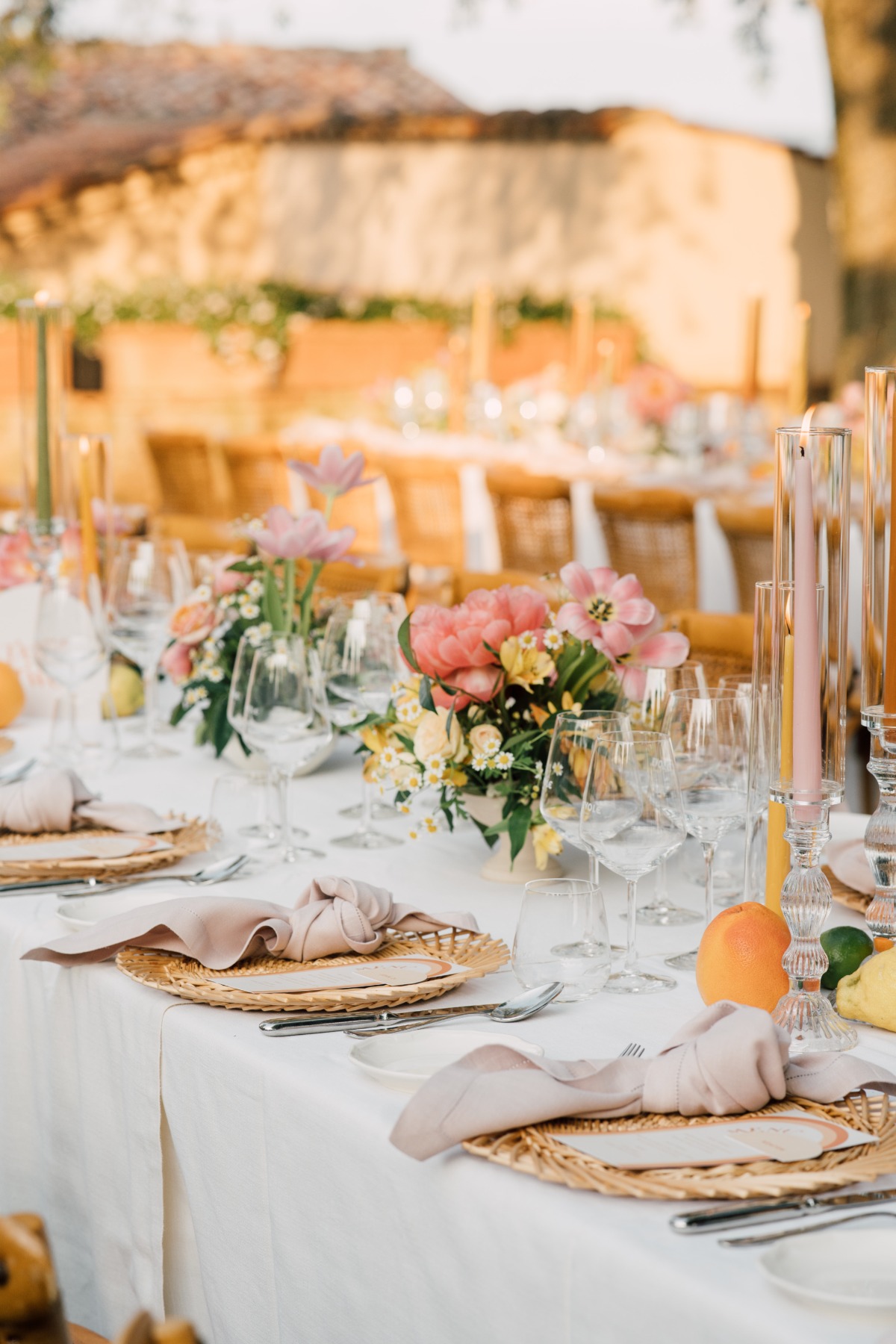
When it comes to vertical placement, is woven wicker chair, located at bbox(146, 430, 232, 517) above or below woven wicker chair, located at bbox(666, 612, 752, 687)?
above

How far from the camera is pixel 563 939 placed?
1.30 meters

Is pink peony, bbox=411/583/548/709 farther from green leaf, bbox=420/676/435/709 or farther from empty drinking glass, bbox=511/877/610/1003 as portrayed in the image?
empty drinking glass, bbox=511/877/610/1003

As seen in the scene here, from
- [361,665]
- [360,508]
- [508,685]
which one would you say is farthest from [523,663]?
[360,508]

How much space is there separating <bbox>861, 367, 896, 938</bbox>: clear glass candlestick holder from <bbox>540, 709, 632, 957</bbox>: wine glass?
21 centimetres

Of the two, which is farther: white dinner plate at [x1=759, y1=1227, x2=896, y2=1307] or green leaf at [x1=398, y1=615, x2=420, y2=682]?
green leaf at [x1=398, y1=615, x2=420, y2=682]

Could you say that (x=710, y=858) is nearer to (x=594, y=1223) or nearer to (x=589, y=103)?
(x=594, y=1223)

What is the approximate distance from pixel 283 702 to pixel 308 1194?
2.08 feet

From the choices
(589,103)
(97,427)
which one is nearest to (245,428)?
(97,427)

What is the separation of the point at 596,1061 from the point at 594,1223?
0.62 feet

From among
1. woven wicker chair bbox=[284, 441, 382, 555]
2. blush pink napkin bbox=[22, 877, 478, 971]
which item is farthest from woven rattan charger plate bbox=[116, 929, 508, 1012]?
woven wicker chair bbox=[284, 441, 382, 555]

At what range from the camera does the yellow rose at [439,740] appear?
5.42 ft

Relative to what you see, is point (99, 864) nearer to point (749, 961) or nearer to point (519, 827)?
point (519, 827)

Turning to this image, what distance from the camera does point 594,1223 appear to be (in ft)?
3.06

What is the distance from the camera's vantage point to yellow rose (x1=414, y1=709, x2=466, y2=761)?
165 cm
